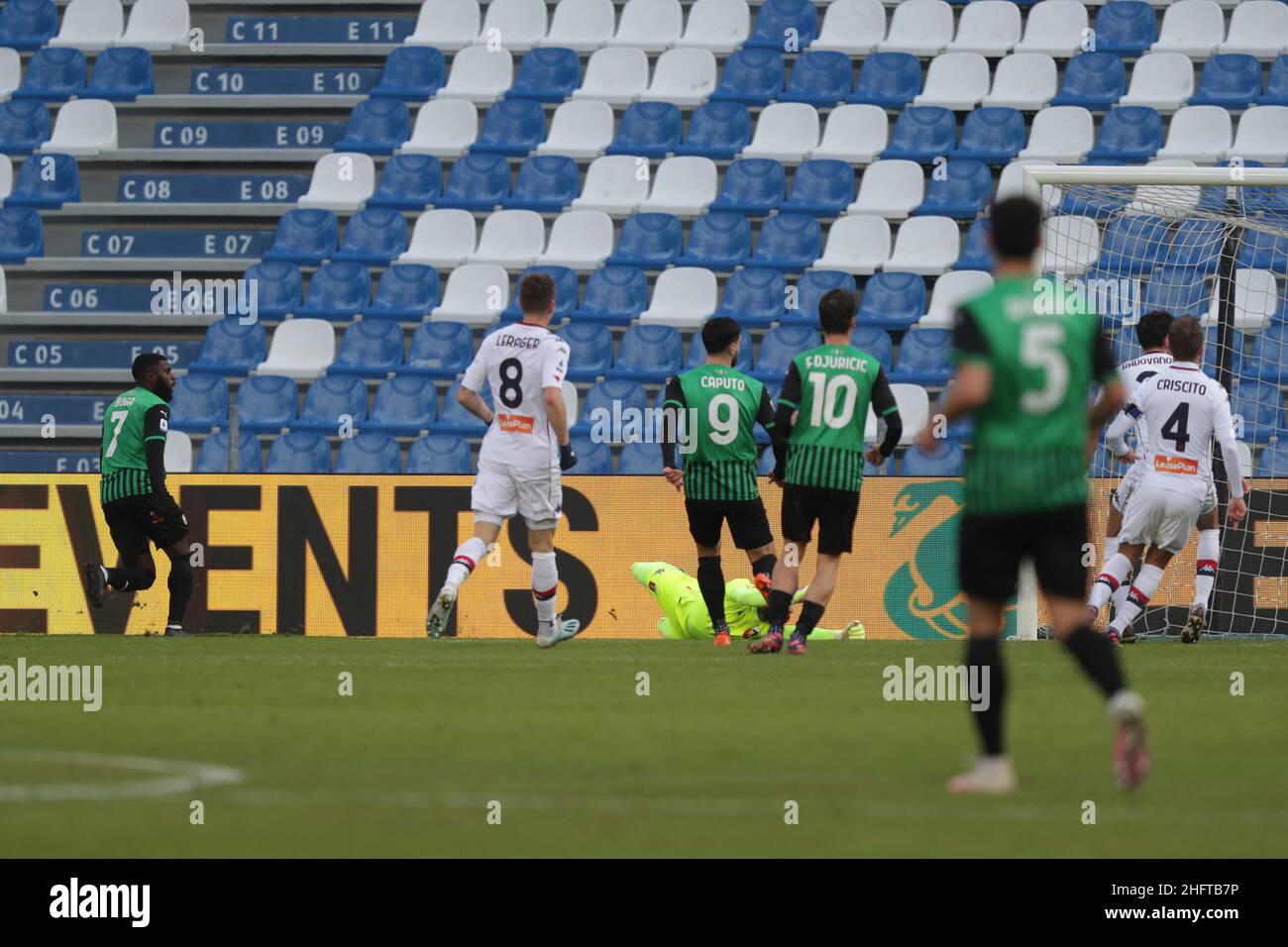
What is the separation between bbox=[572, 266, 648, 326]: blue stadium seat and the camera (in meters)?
17.6

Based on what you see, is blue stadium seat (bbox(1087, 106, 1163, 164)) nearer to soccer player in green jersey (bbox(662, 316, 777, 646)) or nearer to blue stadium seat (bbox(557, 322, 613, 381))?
blue stadium seat (bbox(557, 322, 613, 381))

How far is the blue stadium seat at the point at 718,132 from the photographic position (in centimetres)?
1916

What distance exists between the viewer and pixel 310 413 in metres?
17.1

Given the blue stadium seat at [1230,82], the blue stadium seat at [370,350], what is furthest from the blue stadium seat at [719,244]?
the blue stadium seat at [1230,82]

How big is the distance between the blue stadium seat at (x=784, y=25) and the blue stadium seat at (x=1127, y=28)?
3053 millimetres

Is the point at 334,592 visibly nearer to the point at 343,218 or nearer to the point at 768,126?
the point at 343,218

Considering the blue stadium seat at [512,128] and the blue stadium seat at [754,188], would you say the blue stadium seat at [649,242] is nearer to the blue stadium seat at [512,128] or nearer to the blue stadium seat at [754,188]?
the blue stadium seat at [754,188]

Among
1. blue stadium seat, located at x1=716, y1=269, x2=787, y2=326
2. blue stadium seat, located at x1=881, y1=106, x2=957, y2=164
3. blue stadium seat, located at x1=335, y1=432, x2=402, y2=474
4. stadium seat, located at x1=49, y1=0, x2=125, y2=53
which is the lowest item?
blue stadium seat, located at x1=335, y1=432, x2=402, y2=474

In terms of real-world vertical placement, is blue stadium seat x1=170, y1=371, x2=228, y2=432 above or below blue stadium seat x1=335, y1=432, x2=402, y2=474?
above

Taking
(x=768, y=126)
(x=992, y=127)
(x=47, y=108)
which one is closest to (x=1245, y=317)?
(x=992, y=127)

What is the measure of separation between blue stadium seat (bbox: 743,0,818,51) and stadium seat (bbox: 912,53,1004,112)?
1.53 metres

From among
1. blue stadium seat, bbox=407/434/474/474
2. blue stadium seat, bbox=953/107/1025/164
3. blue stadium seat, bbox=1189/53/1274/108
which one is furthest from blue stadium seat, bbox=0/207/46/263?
blue stadium seat, bbox=1189/53/1274/108

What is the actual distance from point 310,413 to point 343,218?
3.18m
